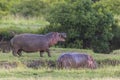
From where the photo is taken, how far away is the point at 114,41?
22.1 metres

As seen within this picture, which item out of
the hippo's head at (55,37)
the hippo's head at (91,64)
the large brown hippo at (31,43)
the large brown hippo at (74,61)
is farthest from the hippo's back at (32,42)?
the hippo's head at (91,64)

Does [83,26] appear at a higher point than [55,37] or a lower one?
lower

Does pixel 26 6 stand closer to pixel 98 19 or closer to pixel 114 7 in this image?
pixel 114 7

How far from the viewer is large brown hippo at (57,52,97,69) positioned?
1259 cm

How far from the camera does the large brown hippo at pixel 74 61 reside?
41.3ft

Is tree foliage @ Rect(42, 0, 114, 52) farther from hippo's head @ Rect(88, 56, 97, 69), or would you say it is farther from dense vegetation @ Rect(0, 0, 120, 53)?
hippo's head @ Rect(88, 56, 97, 69)

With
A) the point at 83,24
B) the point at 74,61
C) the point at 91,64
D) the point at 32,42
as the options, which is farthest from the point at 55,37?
the point at 83,24

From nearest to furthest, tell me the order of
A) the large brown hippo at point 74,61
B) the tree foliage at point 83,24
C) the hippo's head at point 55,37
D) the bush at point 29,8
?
the large brown hippo at point 74,61 → the hippo's head at point 55,37 → the tree foliage at point 83,24 → the bush at point 29,8

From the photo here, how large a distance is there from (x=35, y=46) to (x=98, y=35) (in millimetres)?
6614

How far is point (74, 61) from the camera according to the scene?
Result: 12625 millimetres

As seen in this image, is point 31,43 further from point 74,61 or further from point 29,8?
point 29,8

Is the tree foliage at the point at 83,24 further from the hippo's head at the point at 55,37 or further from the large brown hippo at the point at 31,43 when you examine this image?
the large brown hippo at the point at 31,43

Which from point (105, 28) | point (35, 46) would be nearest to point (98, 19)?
point (105, 28)

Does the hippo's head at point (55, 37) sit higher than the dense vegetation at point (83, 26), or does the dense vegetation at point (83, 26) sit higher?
the hippo's head at point (55, 37)
